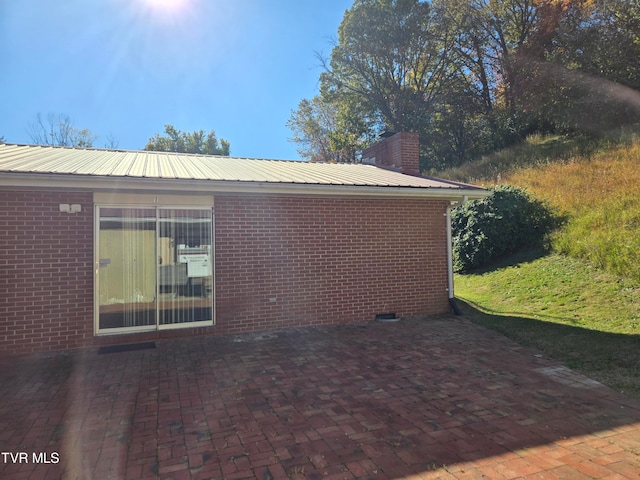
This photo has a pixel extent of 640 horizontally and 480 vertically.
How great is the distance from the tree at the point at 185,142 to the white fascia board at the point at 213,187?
33.7 meters

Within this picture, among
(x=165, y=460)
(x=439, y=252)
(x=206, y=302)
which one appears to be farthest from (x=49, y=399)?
(x=439, y=252)

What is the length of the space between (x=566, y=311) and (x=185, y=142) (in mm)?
37945

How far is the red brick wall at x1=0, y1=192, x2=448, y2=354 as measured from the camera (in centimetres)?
568

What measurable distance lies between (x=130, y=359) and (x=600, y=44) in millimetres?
23675

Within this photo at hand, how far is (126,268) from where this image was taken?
6258 mm

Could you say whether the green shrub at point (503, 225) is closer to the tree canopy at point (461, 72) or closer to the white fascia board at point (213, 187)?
the white fascia board at point (213, 187)

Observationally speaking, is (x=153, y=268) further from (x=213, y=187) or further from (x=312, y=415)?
(x=312, y=415)

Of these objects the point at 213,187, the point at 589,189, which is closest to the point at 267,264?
the point at 213,187

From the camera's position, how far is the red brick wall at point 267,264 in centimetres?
568

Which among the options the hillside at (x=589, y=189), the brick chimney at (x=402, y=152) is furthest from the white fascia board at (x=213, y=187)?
the hillside at (x=589, y=189)

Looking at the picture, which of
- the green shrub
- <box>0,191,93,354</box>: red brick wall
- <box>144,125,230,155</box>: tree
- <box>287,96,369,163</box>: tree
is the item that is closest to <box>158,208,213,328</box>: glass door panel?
<box>0,191,93,354</box>: red brick wall

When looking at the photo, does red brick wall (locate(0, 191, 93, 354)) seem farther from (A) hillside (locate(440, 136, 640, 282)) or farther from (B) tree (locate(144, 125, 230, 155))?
(B) tree (locate(144, 125, 230, 155))

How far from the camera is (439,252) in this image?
8273 mm

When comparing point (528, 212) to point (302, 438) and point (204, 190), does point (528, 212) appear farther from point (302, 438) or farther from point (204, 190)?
point (302, 438)
